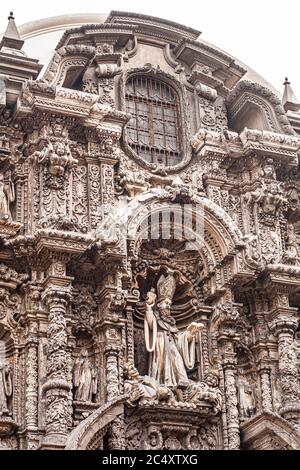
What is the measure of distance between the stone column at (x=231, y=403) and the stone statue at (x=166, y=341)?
23.6 inches

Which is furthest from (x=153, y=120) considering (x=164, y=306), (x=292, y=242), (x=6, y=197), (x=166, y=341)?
(x=166, y=341)

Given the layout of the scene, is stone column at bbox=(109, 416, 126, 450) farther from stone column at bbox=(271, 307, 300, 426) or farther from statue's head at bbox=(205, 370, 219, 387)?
stone column at bbox=(271, 307, 300, 426)

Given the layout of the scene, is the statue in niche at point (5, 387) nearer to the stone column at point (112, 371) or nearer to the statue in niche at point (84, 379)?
the statue in niche at point (84, 379)

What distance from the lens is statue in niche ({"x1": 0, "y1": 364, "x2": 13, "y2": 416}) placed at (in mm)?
15523

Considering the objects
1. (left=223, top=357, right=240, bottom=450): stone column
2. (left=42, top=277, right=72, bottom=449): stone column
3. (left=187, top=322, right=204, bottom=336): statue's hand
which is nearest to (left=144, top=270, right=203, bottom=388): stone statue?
(left=187, top=322, right=204, bottom=336): statue's hand

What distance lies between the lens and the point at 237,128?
65.9 ft

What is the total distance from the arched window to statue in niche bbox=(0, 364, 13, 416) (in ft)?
16.2

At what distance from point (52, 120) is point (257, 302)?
4719mm

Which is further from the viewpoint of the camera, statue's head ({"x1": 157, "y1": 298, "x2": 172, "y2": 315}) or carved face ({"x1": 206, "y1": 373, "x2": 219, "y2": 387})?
statue's head ({"x1": 157, "y1": 298, "x2": 172, "y2": 315})

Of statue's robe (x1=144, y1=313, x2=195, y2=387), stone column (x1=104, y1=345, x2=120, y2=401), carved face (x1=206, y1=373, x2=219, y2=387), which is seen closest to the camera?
stone column (x1=104, y1=345, x2=120, y2=401)

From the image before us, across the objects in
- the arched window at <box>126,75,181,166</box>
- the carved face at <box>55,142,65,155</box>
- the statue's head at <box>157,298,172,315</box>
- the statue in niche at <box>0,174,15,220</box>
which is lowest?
the statue's head at <box>157,298,172,315</box>

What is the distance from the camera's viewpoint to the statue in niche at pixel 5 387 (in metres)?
15.5

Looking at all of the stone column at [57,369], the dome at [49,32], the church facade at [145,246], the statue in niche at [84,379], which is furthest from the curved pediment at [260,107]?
the statue in niche at [84,379]
